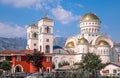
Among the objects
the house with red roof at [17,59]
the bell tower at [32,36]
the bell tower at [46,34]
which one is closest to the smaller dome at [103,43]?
the bell tower at [46,34]

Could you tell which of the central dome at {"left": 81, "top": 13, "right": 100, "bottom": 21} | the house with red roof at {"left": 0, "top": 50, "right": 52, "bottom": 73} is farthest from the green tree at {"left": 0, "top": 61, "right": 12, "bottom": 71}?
the central dome at {"left": 81, "top": 13, "right": 100, "bottom": 21}

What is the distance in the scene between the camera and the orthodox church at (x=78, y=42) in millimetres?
81750

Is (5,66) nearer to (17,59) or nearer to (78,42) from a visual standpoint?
(17,59)

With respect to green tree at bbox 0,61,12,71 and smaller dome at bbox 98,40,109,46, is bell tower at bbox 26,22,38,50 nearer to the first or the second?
smaller dome at bbox 98,40,109,46

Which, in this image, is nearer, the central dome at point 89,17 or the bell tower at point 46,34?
the bell tower at point 46,34

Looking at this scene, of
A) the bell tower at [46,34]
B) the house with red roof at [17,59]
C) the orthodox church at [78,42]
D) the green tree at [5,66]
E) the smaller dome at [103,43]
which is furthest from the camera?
the smaller dome at [103,43]

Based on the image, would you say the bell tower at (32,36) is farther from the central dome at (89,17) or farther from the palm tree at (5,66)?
the palm tree at (5,66)

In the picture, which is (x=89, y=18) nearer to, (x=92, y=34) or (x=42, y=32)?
(x=92, y=34)

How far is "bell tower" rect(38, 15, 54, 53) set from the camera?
80.8m

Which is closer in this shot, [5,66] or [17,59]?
[5,66]

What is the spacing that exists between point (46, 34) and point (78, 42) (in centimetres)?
1029

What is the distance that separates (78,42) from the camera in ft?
278

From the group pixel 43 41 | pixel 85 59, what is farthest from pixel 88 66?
pixel 43 41

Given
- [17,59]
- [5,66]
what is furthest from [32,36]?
[5,66]
